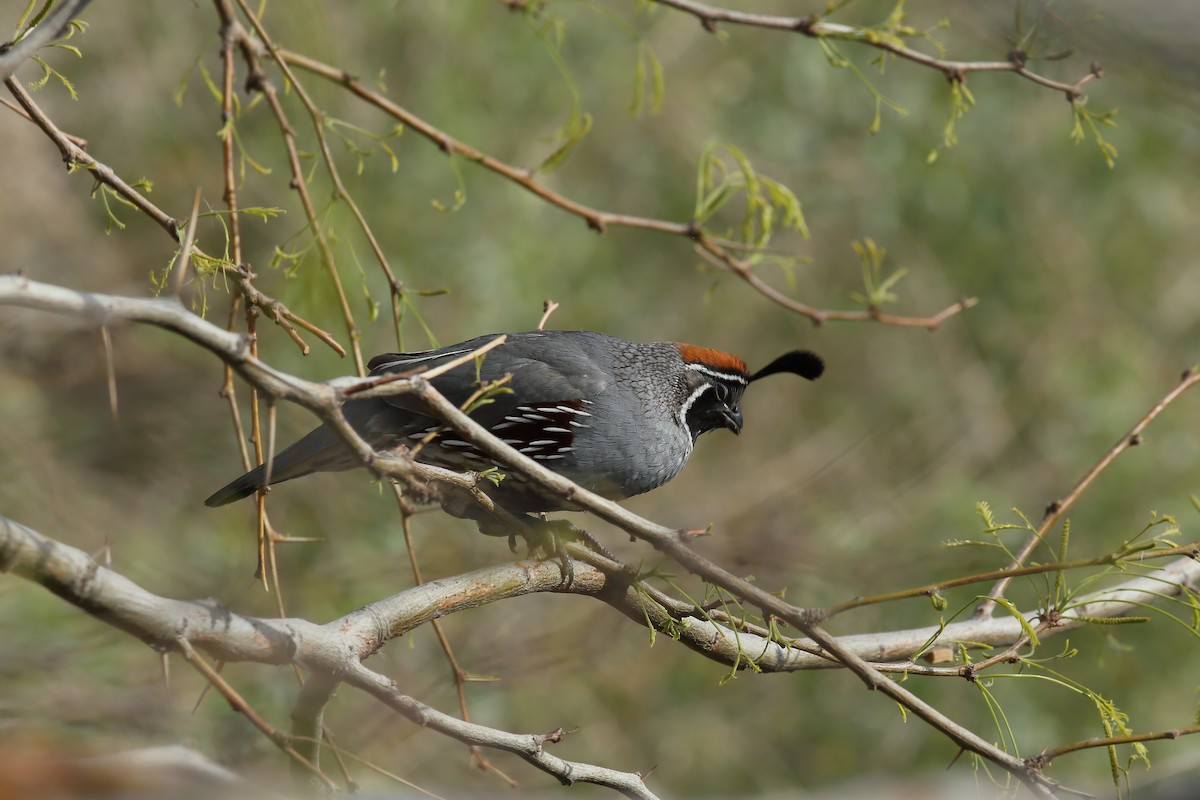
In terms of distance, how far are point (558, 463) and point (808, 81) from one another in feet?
16.7

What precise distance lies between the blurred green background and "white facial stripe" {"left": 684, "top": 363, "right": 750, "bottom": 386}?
102 cm

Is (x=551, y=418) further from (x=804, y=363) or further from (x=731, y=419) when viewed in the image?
(x=804, y=363)

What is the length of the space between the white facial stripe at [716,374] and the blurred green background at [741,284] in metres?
1.02

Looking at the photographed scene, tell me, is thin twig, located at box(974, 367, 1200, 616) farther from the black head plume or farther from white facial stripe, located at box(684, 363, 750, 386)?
white facial stripe, located at box(684, 363, 750, 386)

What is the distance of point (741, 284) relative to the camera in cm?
883

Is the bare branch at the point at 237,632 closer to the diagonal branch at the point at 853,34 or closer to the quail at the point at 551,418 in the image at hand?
the quail at the point at 551,418

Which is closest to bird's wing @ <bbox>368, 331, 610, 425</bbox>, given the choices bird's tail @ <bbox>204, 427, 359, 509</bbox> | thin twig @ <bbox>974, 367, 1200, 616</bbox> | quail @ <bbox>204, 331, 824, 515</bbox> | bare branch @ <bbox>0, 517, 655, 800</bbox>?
quail @ <bbox>204, 331, 824, 515</bbox>

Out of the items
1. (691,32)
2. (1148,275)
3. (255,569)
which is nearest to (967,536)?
(1148,275)

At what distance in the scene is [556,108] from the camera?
26.6ft

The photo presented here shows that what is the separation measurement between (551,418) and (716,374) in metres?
0.81

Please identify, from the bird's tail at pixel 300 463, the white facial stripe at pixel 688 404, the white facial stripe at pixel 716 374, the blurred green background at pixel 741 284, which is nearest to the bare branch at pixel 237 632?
the bird's tail at pixel 300 463

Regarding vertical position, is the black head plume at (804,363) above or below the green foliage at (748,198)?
below

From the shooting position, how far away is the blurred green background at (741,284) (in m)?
6.71

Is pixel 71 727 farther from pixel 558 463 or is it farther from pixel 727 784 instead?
pixel 727 784
